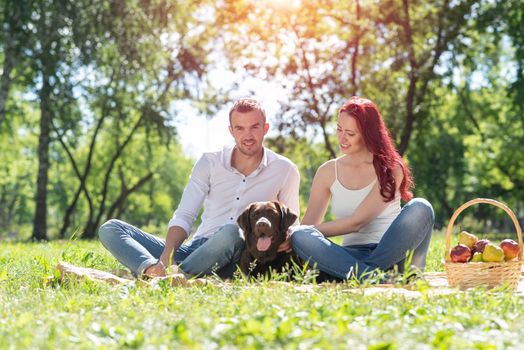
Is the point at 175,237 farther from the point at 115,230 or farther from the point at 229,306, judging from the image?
the point at 229,306

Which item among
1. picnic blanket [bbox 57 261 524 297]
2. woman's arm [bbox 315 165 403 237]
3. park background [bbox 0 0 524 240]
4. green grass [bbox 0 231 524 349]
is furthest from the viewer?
park background [bbox 0 0 524 240]

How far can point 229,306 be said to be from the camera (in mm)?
4254

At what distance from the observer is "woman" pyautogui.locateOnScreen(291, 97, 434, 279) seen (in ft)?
20.3

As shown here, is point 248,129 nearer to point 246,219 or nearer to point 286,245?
point 246,219

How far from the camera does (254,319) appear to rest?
372 centimetres

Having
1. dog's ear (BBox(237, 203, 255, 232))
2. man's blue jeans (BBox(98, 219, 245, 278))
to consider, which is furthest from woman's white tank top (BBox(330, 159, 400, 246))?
man's blue jeans (BBox(98, 219, 245, 278))

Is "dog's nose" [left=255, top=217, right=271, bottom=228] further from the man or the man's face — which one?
the man's face

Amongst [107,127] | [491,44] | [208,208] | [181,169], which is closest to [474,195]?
[491,44]

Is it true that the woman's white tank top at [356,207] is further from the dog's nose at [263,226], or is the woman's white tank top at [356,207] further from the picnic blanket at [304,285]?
the dog's nose at [263,226]

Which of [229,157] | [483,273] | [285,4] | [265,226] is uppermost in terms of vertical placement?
[285,4]

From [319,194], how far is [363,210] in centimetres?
61

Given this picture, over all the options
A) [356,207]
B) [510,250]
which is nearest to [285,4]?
[356,207]

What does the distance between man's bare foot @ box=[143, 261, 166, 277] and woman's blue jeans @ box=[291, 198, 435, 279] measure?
1191 millimetres

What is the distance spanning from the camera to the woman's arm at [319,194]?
22.4 feet
